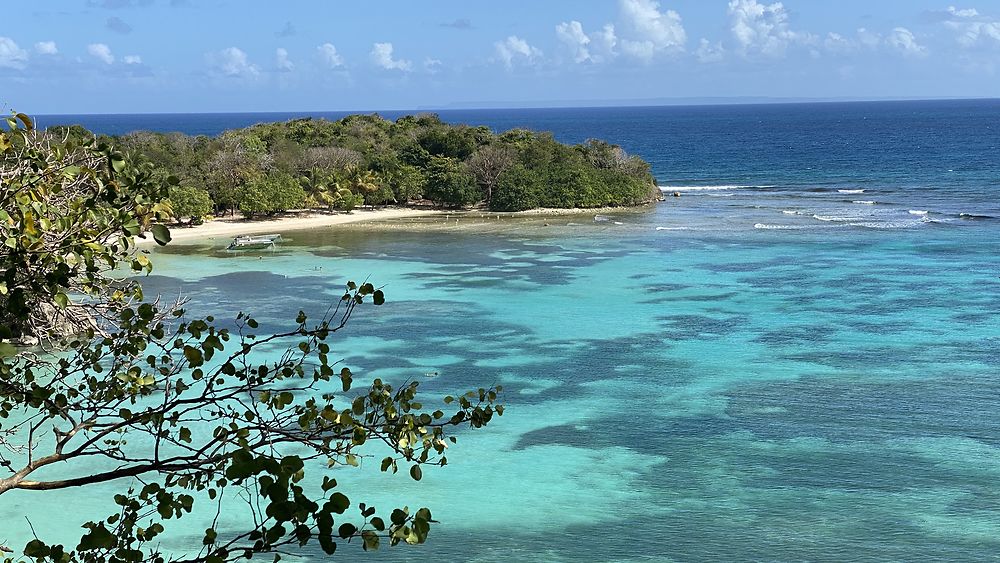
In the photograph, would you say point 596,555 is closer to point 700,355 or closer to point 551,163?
point 700,355

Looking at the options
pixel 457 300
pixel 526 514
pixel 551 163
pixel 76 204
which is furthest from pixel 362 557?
pixel 551 163

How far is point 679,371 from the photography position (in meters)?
23.4

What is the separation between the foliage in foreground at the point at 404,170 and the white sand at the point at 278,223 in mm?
851

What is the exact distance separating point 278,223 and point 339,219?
327cm

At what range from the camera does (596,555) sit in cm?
1396

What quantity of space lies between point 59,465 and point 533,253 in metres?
26.3

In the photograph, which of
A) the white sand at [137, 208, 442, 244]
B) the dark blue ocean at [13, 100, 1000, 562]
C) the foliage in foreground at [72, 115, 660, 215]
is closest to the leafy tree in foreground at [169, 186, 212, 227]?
the white sand at [137, 208, 442, 244]

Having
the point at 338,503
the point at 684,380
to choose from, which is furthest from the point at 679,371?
the point at 338,503

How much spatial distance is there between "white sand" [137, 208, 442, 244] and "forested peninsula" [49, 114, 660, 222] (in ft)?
2.43

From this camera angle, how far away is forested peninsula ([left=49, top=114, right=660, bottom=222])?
5309 centimetres

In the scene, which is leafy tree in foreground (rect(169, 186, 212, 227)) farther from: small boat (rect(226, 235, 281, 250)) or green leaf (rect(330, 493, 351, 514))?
green leaf (rect(330, 493, 351, 514))

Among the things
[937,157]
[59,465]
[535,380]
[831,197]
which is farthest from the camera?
[937,157]

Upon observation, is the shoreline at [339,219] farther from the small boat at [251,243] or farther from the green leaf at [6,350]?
the green leaf at [6,350]

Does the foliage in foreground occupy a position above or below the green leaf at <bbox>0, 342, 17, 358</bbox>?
below
